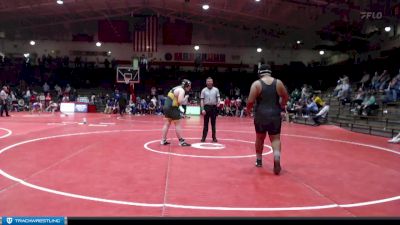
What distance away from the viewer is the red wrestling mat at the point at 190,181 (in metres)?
4.14

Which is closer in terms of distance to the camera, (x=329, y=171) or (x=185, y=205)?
(x=185, y=205)

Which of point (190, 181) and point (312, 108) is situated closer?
point (190, 181)

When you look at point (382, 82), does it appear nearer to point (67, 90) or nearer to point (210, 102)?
point (210, 102)

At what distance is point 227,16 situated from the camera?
32812 millimetres

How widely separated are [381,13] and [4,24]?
103 feet

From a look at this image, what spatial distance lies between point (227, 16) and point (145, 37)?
7.41 meters

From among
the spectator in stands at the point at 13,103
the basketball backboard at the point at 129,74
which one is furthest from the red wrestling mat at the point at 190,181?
the spectator in stands at the point at 13,103

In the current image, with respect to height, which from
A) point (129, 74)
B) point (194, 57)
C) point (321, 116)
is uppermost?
point (194, 57)

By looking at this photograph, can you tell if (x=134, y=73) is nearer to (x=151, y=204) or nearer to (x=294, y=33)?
(x=294, y=33)

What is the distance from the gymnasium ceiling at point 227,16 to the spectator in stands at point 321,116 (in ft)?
20.0

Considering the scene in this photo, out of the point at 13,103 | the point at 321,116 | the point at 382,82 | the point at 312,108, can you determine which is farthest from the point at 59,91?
the point at 382,82

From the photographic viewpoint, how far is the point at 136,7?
109 ft

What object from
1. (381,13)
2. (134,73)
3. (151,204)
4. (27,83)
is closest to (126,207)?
(151,204)

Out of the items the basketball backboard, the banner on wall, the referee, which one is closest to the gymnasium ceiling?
the banner on wall
